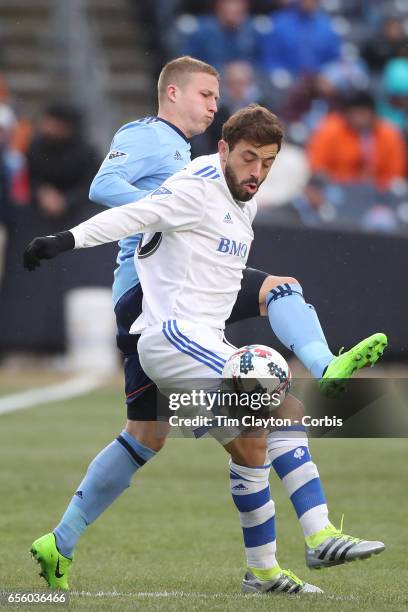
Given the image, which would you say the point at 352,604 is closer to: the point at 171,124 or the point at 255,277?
the point at 255,277

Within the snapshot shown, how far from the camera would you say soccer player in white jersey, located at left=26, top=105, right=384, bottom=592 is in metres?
5.34

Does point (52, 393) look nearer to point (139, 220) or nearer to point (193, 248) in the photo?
point (193, 248)

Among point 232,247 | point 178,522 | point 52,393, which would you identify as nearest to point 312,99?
point 52,393

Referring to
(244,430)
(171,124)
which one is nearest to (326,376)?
(244,430)

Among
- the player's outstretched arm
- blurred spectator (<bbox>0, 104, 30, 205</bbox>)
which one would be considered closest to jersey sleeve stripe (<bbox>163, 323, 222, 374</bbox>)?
the player's outstretched arm

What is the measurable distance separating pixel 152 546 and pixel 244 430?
1.68 metres

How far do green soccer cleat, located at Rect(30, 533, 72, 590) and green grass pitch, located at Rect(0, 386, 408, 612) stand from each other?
74 millimetres

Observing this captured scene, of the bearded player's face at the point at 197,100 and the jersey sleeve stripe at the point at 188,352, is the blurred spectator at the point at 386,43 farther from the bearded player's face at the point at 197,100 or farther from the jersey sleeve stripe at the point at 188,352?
the jersey sleeve stripe at the point at 188,352

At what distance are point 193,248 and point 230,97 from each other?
10500 mm

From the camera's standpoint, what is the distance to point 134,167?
19.6ft

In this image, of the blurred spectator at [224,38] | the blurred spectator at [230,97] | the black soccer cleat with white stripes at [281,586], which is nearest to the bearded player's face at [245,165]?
the black soccer cleat with white stripes at [281,586]

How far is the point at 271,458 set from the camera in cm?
550

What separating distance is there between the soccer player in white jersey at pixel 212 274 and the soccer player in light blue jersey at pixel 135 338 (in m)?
0.02

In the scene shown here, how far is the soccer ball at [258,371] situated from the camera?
203 inches
